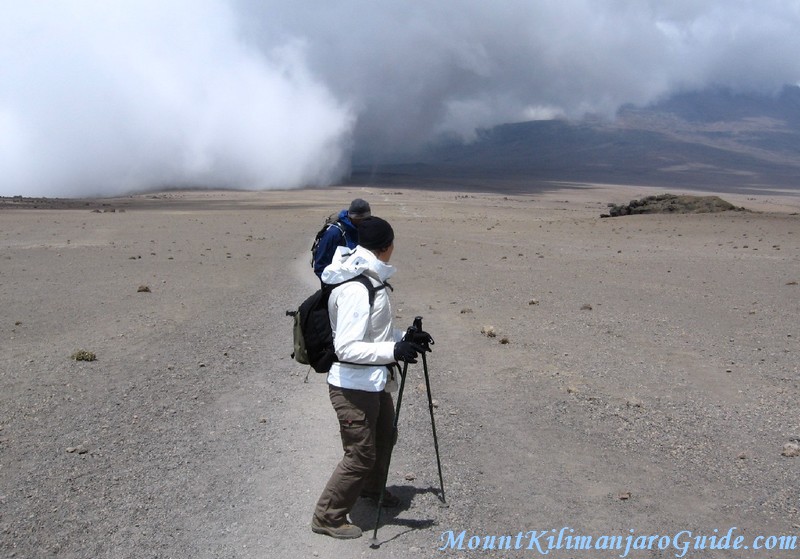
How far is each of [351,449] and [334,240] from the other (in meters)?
1.28

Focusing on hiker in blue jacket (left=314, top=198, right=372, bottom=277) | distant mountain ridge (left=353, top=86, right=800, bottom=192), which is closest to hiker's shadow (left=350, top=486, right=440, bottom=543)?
hiker in blue jacket (left=314, top=198, right=372, bottom=277)

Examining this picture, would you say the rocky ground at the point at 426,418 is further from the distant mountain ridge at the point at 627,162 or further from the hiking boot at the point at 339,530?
the distant mountain ridge at the point at 627,162

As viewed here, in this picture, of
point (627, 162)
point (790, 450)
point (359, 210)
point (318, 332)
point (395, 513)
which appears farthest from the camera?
point (627, 162)

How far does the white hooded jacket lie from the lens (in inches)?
154

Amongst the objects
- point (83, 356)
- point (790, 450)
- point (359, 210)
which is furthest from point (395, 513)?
point (83, 356)

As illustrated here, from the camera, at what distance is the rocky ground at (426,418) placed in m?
4.54

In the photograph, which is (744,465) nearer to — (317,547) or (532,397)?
(532,397)

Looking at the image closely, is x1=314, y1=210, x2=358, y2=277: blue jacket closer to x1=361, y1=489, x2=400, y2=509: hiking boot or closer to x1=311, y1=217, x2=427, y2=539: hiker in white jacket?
x1=311, y1=217, x2=427, y2=539: hiker in white jacket

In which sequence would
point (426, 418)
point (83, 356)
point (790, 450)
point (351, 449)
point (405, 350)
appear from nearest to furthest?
point (405, 350), point (351, 449), point (790, 450), point (426, 418), point (83, 356)

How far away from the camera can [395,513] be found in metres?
4.64

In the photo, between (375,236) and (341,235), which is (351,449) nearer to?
(375,236)

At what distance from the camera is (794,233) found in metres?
21.9

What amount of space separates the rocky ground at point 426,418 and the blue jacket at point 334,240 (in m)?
1.45

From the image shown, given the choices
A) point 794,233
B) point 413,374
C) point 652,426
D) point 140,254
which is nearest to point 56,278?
point 140,254
